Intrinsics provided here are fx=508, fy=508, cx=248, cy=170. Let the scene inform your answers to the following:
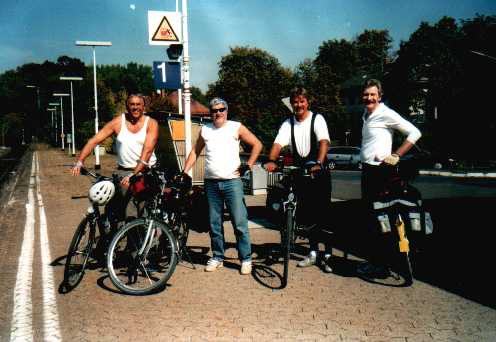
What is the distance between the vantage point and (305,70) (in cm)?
4909

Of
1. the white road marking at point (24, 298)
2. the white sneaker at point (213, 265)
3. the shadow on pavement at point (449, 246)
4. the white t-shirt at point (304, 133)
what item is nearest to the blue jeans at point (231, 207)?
the white sneaker at point (213, 265)

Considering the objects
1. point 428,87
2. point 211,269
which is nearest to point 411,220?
point 211,269

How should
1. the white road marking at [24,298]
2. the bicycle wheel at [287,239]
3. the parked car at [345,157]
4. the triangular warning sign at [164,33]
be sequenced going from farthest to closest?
the parked car at [345,157]
the triangular warning sign at [164,33]
the bicycle wheel at [287,239]
the white road marking at [24,298]

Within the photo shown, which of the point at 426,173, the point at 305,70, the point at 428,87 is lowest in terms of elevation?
the point at 426,173

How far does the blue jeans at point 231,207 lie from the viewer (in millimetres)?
5426

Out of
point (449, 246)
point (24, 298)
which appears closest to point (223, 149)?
point (24, 298)

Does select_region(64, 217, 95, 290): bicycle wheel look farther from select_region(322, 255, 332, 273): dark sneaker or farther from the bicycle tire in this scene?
select_region(322, 255, 332, 273): dark sneaker

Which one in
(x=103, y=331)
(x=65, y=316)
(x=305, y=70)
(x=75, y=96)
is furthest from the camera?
(x=75, y=96)

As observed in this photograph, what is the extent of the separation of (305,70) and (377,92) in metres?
44.9

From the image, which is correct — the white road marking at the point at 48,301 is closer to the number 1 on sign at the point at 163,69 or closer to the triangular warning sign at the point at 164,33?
the number 1 on sign at the point at 163,69

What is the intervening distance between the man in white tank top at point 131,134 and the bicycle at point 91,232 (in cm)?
31

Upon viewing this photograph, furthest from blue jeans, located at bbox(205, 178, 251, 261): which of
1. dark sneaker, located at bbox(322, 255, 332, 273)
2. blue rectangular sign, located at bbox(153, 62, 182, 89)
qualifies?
blue rectangular sign, located at bbox(153, 62, 182, 89)

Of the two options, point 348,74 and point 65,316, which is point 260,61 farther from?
point 65,316

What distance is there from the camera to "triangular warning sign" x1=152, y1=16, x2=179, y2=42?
33.6 ft
